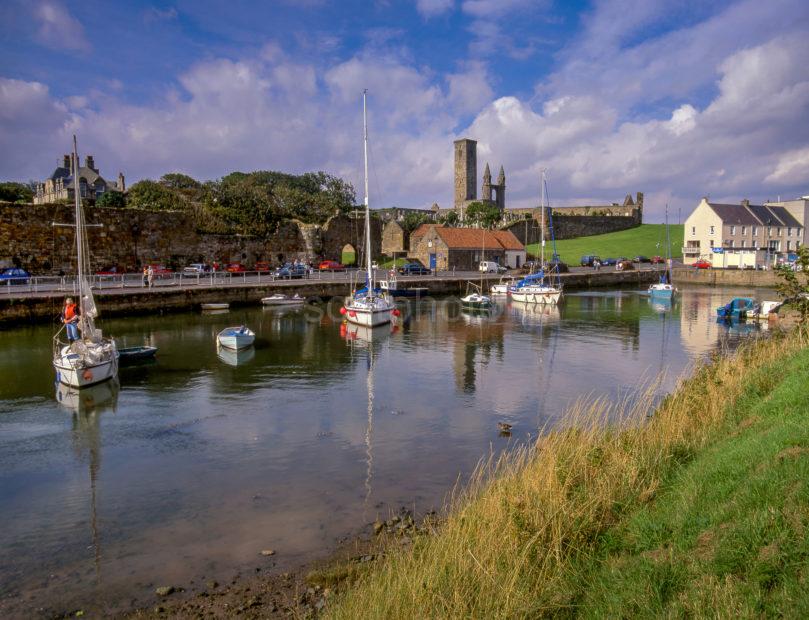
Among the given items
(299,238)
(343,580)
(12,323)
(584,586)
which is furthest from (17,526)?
(299,238)

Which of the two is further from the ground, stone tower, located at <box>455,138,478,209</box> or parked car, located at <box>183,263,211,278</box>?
stone tower, located at <box>455,138,478,209</box>

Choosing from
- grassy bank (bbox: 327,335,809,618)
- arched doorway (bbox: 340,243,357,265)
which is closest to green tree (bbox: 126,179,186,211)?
arched doorway (bbox: 340,243,357,265)

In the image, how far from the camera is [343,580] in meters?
7.84

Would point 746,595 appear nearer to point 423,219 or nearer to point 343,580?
point 343,580

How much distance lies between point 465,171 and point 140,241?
61764 mm

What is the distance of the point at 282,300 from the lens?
4006 cm

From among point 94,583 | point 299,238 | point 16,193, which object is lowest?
point 94,583

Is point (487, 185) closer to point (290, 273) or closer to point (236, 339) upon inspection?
point (290, 273)

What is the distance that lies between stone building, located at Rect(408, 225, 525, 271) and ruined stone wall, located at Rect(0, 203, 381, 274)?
7.71m

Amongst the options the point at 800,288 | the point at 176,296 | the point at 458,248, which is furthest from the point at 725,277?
the point at 176,296

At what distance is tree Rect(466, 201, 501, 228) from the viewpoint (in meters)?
77.9

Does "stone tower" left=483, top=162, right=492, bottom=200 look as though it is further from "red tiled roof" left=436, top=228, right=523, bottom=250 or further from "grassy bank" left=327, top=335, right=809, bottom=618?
"grassy bank" left=327, top=335, right=809, bottom=618

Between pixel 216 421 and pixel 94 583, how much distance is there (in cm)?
740

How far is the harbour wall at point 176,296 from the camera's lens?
31.4m
